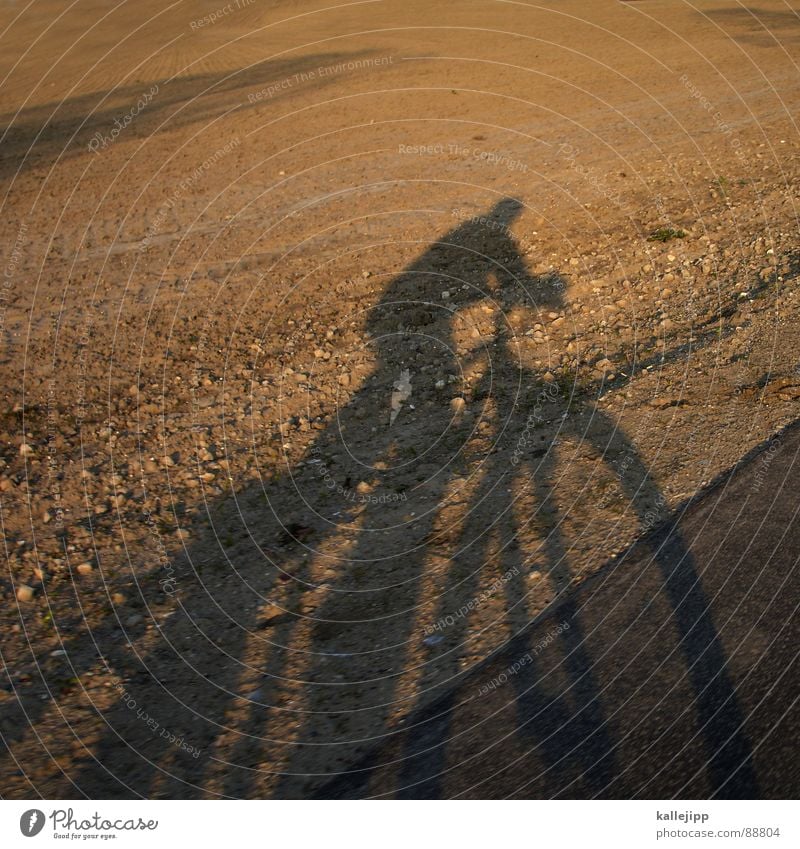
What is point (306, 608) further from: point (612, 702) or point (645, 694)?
point (645, 694)

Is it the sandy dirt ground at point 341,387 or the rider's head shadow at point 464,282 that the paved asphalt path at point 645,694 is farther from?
the rider's head shadow at point 464,282

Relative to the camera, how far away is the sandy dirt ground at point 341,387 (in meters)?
4.75

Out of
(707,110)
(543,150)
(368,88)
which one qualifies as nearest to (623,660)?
(543,150)

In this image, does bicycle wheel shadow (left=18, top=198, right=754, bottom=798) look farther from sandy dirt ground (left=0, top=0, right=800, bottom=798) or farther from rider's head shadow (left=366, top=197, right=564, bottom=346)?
rider's head shadow (left=366, top=197, right=564, bottom=346)

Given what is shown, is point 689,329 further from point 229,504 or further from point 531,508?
point 229,504

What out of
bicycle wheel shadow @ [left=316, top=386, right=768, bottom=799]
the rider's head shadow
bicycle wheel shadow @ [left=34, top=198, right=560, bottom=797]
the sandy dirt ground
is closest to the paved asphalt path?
bicycle wheel shadow @ [left=316, top=386, right=768, bottom=799]

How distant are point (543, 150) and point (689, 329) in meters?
6.50

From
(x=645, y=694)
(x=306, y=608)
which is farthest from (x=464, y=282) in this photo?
(x=645, y=694)

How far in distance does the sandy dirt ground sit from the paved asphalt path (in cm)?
20

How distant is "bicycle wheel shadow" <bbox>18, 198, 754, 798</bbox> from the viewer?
408 centimetres

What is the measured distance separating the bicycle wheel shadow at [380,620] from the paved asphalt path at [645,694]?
0.02m

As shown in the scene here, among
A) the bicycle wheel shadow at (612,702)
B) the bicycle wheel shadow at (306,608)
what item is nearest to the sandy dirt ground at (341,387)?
the bicycle wheel shadow at (306,608)

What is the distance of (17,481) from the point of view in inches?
267
